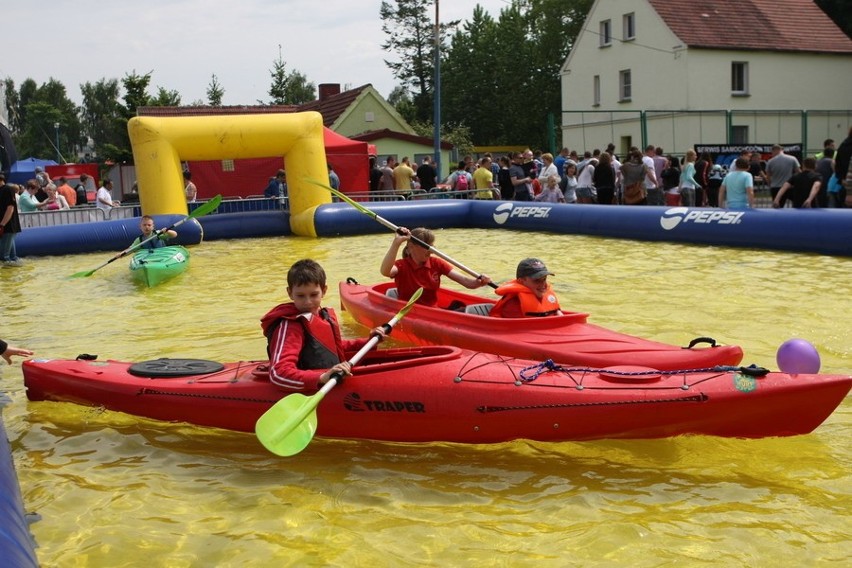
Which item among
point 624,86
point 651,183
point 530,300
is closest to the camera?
point 530,300

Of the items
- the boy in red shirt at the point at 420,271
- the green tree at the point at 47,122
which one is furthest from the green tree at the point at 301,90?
the boy in red shirt at the point at 420,271

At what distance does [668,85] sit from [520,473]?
25.8 meters

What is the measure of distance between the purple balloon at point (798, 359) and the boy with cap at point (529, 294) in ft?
5.96

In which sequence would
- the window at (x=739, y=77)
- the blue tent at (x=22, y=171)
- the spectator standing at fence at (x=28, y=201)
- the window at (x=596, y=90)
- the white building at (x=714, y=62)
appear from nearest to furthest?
the spectator standing at fence at (x=28, y=201) < the white building at (x=714, y=62) < the window at (x=739, y=77) < the blue tent at (x=22, y=171) < the window at (x=596, y=90)

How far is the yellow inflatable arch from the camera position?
15.3m

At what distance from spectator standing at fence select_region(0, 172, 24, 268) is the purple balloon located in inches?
443

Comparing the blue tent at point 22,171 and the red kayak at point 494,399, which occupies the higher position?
the blue tent at point 22,171

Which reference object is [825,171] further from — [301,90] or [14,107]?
[14,107]

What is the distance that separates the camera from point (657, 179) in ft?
49.6

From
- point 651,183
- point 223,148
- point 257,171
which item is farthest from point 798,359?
point 257,171

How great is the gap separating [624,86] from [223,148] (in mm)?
19049

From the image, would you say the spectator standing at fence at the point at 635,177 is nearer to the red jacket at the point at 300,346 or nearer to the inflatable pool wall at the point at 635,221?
the inflatable pool wall at the point at 635,221

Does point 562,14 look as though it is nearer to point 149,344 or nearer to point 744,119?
point 744,119

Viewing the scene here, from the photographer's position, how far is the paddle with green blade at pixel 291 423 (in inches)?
158
